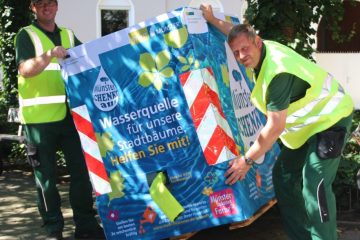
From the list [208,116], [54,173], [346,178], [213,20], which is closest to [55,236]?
[54,173]

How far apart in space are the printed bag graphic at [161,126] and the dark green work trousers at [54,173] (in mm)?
716

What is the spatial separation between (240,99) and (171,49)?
738 mm

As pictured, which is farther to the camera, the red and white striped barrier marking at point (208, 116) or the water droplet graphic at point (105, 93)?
the water droplet graphic at point (105, 93)

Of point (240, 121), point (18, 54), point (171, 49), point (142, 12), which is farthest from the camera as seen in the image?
point (142, 12)

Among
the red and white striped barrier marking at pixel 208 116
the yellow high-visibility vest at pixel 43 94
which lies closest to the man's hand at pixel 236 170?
the red and white striped barrier marking at pixel 208 116

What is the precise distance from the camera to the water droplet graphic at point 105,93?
12.9 ft

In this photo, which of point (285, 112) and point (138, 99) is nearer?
point (285, 112)

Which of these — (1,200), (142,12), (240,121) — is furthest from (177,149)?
(142,12)

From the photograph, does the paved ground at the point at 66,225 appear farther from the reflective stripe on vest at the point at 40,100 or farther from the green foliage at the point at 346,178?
the reflective stripe on vest at the point at 40,100

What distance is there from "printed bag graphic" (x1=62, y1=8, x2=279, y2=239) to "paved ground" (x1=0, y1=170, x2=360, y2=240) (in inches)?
28.1

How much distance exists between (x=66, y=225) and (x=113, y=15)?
10970 mm

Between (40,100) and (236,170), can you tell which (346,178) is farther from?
(40,100)

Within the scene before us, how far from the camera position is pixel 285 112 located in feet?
10.6

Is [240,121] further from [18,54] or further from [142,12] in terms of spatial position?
[142,12]
